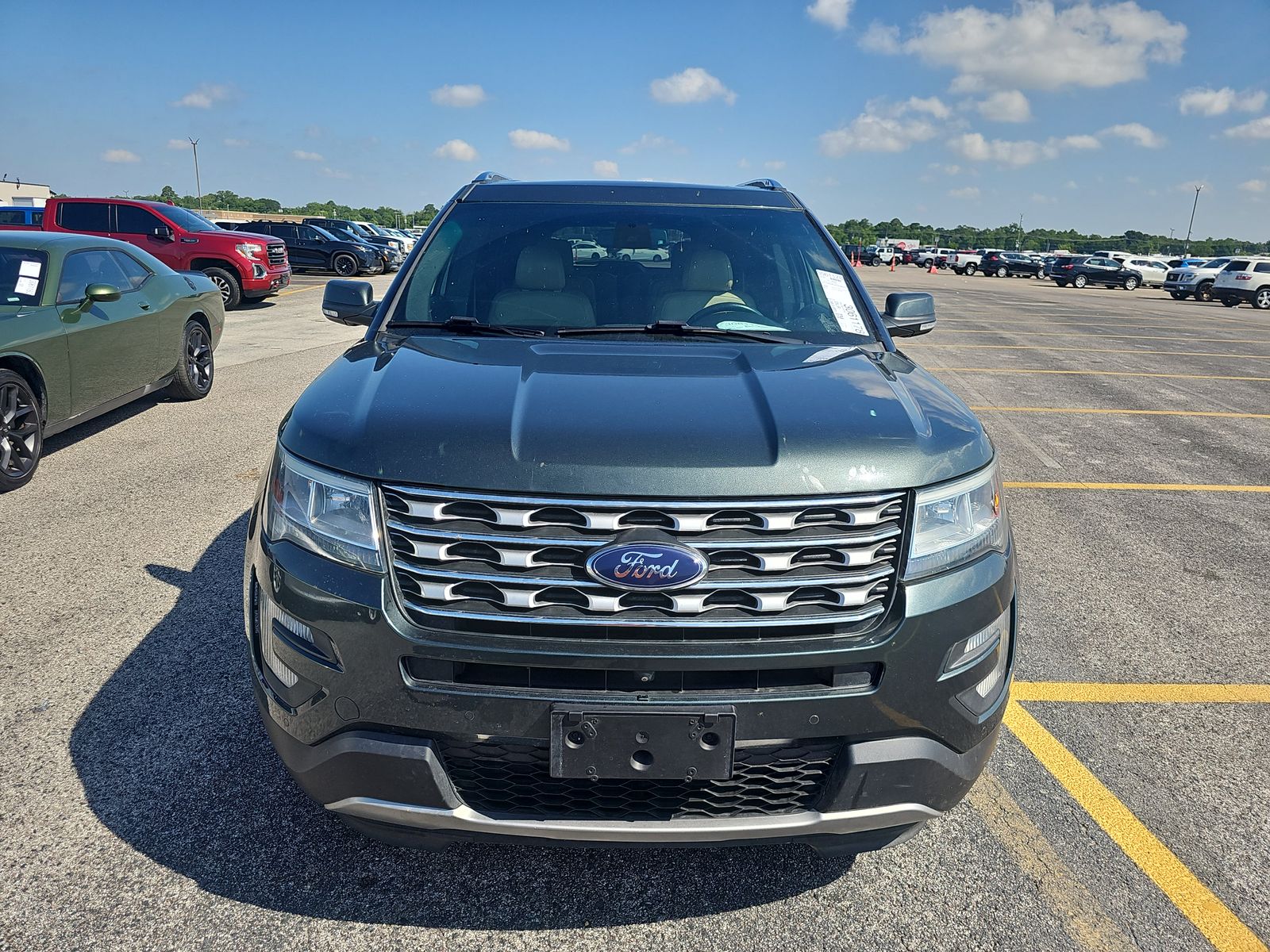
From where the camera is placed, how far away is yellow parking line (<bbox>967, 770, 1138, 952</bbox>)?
2.25 meters

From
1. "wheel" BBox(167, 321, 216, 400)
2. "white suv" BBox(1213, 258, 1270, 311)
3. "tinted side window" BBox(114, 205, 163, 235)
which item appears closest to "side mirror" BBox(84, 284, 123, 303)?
"wheel" BBox(167, 321, 216, 400)

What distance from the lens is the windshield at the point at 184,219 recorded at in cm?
1628

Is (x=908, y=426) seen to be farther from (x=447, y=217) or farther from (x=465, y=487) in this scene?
(x=447, y=217)

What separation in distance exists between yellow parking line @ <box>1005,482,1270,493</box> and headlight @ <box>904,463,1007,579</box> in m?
4.48

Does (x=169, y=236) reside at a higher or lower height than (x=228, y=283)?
higher

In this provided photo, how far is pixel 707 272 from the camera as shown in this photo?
334 cm

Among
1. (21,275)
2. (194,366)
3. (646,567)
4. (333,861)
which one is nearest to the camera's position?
(646,567)

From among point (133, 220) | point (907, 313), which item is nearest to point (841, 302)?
point (907, 313)

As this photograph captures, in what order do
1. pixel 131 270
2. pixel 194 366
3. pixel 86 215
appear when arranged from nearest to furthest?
1. pixel 131 270
2. pixel 194 366
3. pixel 86 215

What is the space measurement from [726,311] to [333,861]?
6.96 feet

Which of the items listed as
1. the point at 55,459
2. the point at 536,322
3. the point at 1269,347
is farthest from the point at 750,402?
the point at 1269,347

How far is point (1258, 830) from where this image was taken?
8.84 feet

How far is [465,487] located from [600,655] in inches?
18.2

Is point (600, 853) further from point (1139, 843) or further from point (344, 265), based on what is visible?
point (344, 265)
